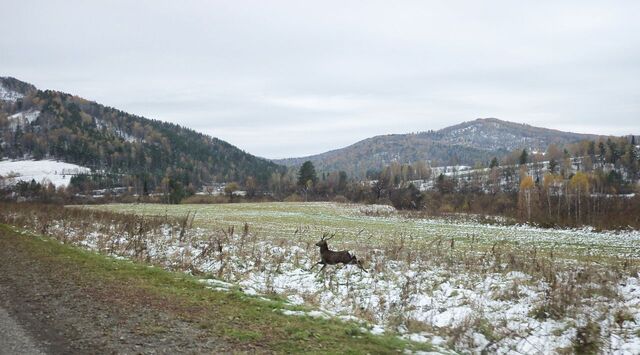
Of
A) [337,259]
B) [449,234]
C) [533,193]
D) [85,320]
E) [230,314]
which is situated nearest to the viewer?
[85,320]

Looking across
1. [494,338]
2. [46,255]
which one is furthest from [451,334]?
[46,255]

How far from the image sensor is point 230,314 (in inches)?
320

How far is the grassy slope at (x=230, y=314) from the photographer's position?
674 cm

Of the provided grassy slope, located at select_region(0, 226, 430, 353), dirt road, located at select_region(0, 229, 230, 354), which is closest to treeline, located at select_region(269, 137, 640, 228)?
grassy slope, located at select_region(0, 226, 430, 353)

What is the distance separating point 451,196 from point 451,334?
9663cm

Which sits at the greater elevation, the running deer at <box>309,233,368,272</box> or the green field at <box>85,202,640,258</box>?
the running deer at <box>309,233,368,272</box>

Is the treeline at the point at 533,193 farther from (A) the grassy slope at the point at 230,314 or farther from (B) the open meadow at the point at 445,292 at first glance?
(A) the grassy slope at the point at 230,314

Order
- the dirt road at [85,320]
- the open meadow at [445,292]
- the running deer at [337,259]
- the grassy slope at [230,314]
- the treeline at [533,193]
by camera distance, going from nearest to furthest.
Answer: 1. the dirt road at [85,320]
2. the grassy slope at [230,314]
3. the open meadow at [445,292]
4. the running deer at [337,259]
5. the treeline at [533,193]

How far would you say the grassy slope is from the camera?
6742 mm

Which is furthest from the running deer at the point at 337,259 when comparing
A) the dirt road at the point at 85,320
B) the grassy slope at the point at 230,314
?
the dirt road at the point at 85,320

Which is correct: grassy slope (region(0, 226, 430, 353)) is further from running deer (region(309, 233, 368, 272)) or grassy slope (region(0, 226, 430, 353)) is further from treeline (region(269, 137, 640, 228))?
treeline (region(269, 137, 640, 228))

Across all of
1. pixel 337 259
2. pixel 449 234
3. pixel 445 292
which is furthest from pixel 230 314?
pixel 449 234

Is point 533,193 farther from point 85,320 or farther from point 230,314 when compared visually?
point 85,320

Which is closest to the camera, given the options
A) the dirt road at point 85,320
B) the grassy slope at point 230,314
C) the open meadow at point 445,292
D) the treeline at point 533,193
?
the dirt road at point 85,320
